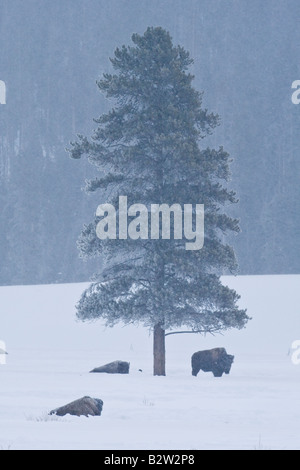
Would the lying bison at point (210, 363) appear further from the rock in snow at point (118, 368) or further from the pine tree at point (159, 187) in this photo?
the rock in snow at point (118, 368)

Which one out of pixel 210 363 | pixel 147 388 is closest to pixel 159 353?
pixel 210 363

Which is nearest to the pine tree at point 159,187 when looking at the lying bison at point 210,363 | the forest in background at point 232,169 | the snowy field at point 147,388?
the lying bison at point 210,363

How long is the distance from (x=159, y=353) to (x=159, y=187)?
397cm

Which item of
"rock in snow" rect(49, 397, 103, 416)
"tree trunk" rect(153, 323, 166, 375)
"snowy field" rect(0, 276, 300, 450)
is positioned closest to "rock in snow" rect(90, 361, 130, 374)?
"snowy field" rect(0, 276, 300, 450)

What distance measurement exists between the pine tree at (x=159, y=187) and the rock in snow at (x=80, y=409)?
867cm

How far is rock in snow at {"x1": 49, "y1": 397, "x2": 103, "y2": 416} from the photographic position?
547 inches

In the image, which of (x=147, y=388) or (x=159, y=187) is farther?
(x=159, y=187)

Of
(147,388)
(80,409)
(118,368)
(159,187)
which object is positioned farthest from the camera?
(159,187)

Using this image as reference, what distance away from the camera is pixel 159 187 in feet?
77.8

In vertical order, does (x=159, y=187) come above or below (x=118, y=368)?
above

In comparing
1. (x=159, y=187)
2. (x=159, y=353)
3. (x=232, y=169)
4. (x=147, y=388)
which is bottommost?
(x=147, y=388)

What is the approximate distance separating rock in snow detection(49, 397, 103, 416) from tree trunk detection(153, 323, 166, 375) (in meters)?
8.85

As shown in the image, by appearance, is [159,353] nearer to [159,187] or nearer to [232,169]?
[159,187]

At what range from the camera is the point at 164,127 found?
77.5ft
